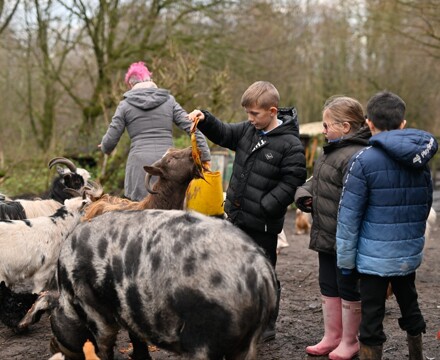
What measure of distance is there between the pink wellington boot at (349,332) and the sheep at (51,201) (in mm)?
3548

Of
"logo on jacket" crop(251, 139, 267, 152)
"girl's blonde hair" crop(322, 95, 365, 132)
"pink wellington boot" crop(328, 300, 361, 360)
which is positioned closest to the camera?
"pink wellington boot" crop(328, 300, 361, 360)

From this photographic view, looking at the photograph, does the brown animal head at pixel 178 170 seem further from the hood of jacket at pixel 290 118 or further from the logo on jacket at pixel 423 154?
the logo on jacket at pixel 423 154

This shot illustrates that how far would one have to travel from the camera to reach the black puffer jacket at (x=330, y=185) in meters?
4.52

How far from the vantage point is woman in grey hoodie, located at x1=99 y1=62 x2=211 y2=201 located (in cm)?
612

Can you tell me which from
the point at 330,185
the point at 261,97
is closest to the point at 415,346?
the point at 330,185

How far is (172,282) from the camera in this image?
312 cm

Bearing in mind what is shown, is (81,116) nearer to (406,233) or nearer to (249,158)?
(249,158)

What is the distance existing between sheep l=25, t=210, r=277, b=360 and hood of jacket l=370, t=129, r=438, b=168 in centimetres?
120

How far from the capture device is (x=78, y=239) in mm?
3602

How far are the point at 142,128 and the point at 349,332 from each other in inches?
111

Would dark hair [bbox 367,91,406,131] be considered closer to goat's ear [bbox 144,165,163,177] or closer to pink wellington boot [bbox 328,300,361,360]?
pink wellington boot [bbox 328,300,361,360]

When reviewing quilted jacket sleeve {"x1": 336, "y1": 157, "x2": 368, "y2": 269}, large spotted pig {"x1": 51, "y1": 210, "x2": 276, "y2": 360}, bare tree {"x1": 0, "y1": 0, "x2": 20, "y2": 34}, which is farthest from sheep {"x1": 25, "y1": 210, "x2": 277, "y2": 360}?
bare tree {"x1": 0, "y1": 0, "x2": 20, "y2": 34}

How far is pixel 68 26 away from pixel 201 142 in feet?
42.5

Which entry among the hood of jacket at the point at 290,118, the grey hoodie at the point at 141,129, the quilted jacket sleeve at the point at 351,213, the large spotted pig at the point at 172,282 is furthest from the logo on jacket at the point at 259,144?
the large spotted pig at the point at 172,282
